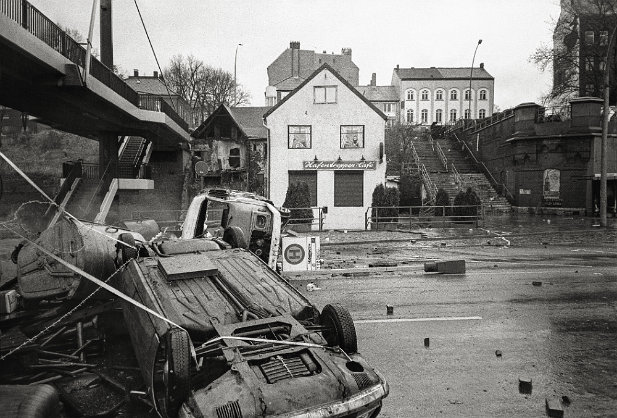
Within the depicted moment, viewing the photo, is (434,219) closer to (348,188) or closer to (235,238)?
(348,188)

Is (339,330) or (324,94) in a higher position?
(324,94)

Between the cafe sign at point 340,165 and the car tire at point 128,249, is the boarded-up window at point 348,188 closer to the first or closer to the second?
the cafe sign at point 340,165

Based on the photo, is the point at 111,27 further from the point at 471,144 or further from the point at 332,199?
the point at 471,144

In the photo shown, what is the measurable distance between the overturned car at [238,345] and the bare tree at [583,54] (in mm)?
45967

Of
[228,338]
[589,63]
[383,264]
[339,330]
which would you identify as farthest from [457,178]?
[228,338]

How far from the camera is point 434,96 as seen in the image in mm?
99125

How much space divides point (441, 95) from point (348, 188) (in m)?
72.8

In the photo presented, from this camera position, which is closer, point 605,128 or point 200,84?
point 605,128

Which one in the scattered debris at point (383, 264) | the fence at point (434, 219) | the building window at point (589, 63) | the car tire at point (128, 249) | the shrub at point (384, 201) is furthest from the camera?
the building window at point (589, 63)

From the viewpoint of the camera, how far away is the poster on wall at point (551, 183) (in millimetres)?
36969

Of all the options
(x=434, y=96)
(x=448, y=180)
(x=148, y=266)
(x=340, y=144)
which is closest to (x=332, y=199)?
(x=340, y=144)

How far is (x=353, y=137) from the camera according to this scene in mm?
34375

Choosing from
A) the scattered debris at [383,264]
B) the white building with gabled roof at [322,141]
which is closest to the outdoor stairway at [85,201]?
the white building with gabled roof at [322,141]

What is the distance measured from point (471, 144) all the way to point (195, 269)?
47.9 meters
